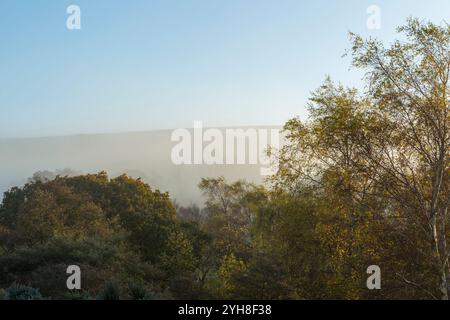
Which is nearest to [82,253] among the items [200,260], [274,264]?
[274,264]

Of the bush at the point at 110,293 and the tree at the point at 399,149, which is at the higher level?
the tree at the point at 399,149

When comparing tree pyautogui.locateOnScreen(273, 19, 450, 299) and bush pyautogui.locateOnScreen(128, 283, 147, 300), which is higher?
tree pyautogui.locateOnScreen(273, 19, 450, 299)

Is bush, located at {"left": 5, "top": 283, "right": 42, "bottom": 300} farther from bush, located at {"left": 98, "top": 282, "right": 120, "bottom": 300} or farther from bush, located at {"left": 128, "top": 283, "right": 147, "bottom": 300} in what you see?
bush, located at {"left": 128, "top": 283, "right": 147, "bottom": 300}

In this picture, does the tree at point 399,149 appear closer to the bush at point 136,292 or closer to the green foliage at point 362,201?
the green foliage at point 362,201

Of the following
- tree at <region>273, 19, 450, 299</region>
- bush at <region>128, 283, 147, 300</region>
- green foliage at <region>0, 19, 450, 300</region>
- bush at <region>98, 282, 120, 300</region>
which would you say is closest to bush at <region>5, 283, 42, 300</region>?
green foliage at <region>0, 19, 450, 300</region>

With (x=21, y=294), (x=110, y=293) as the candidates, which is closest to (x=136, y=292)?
(x=110, y=293)

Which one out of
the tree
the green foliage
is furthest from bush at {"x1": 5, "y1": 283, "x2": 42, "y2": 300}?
the tree

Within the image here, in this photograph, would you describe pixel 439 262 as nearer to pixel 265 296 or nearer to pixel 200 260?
pixel 265 296

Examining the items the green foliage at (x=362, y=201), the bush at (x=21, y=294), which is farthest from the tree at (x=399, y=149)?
the bush at (x=21, y=294)

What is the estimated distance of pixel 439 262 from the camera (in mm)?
13562

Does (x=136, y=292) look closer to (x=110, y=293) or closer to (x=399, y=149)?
(x=110, y=293)

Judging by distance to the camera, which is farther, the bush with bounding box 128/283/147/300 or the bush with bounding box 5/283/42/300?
the bush with bounding box 128/283/147/300
